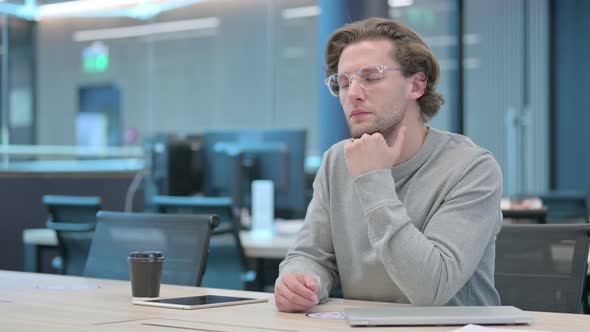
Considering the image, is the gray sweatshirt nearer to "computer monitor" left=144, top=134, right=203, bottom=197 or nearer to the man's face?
Answer: the man's face

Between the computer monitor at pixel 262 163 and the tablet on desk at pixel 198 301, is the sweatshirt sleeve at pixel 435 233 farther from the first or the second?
the computer monitor at pixel 262 163

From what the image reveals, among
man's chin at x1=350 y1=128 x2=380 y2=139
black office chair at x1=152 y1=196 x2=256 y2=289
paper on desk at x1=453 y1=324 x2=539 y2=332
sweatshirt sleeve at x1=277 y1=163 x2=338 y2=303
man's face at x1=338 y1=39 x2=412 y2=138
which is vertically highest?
man's face at x1=338 y1=39 x2=412 y2=138

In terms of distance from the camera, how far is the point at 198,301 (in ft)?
6.12

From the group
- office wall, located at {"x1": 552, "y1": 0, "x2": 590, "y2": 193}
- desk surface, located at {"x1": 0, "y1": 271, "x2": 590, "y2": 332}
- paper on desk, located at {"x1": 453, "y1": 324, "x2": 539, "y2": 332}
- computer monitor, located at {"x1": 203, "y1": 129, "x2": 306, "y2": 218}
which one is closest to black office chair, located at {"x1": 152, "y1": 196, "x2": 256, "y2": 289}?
computer monitor, located at {"x1": 203, "y1": 129, "x2": 306, "y2": 218}

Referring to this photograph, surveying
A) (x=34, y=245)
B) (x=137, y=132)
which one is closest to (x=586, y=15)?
(x=137, y=132)

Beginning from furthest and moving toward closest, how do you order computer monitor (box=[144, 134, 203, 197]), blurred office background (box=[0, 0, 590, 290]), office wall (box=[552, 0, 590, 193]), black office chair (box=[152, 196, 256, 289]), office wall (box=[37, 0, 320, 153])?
office wall (box=[552, 0, 590, 193]), office wall (box=[37, 0, 320, 153]), blurred office background (box=[0, 0, 590, 290]), computer monitor (box=[144, 134, 203, 197]), black office chair (box=[152, 196, 256, 289])

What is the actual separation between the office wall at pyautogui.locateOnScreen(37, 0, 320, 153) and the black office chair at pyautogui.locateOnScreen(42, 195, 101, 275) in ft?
13.2

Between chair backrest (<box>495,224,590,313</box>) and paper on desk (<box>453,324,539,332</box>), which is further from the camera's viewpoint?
chair backrest (<box>495,224,590,313</box>)

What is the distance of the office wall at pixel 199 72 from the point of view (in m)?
8.42

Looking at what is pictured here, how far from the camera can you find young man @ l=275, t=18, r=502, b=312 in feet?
5.82

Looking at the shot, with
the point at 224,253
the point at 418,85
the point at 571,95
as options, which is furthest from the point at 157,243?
the point at 571,95

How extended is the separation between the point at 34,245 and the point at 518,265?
3.16m

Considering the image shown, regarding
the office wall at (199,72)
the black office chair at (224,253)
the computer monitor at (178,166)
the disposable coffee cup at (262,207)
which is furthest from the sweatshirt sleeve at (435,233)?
the office wall at (199,72)

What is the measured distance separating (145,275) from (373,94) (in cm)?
67
